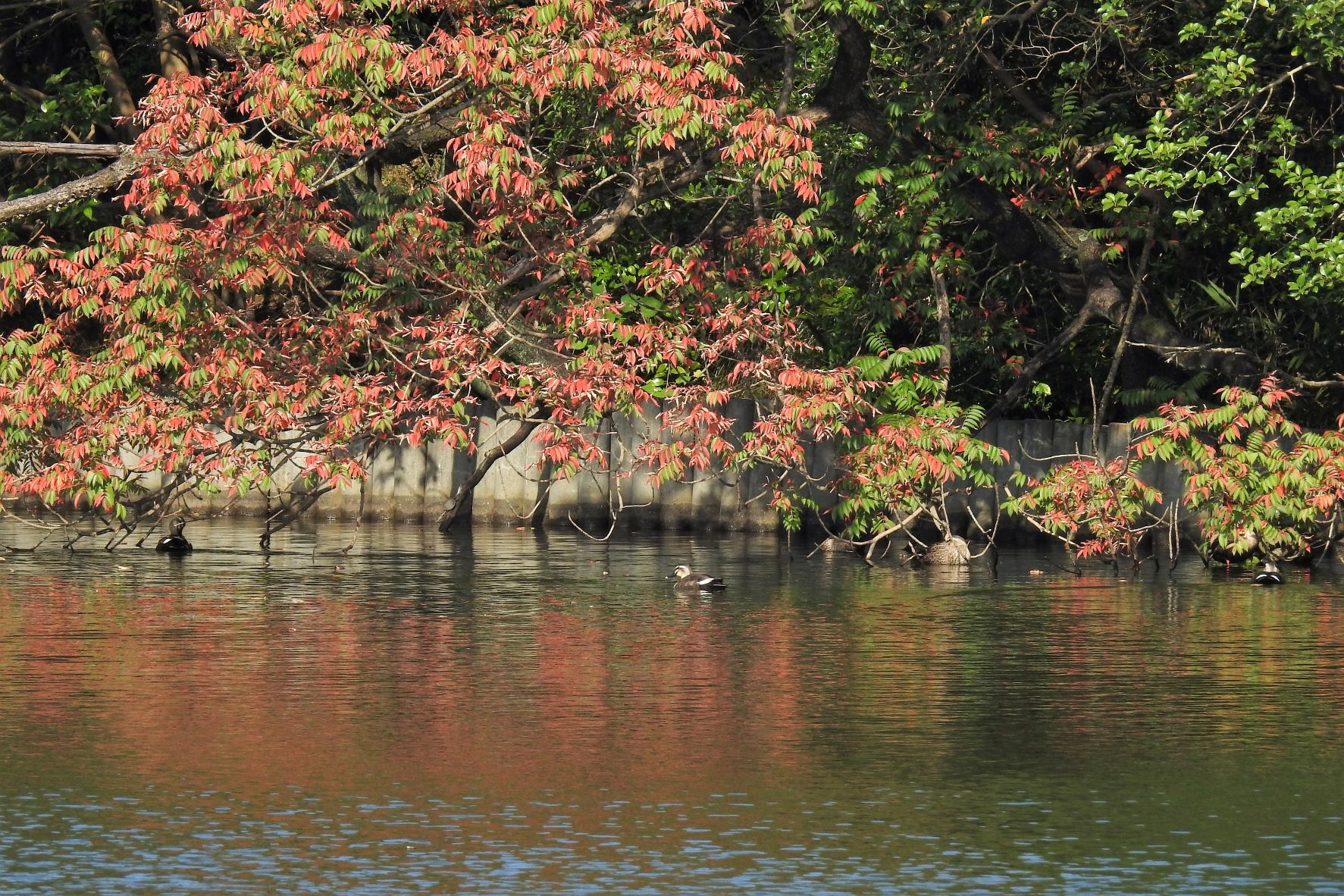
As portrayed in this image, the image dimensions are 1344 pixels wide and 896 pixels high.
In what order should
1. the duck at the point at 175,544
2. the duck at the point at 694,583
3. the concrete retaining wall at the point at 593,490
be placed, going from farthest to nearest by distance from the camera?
the concrete retaining wall at the point at 593,490 < the duck at the point at 175,544 < the duck at the point at 694,583

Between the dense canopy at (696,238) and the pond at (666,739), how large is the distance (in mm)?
2262

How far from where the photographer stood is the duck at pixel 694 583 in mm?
18719

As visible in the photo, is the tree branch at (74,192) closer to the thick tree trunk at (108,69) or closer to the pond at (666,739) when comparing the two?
the pond at (666,739)

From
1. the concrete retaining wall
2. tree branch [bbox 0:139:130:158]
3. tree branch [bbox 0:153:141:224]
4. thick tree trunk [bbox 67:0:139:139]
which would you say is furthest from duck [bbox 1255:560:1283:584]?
thick tree trunk [bbox 67:0:139:139]

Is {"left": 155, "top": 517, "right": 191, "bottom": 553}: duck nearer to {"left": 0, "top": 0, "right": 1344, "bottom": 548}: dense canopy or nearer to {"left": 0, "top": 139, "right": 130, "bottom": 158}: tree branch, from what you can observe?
{"left": 0, "top": 0, "right": 1344, "bottom": 548}: dense canopy

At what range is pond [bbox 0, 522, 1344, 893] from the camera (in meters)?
8.51

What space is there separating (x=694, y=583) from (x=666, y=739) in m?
7.65

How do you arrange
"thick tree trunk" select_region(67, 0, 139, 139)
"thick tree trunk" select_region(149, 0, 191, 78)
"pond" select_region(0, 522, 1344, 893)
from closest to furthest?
"pond" select_region(0, 522, 1344, 893) < "thick tree trunk" select_region(149, 0, 191, 78) < "thick tree trunk" select_region(67, 0, 139, 139)

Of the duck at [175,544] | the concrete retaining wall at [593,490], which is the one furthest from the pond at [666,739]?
the concrete retaining wall at [593,490]

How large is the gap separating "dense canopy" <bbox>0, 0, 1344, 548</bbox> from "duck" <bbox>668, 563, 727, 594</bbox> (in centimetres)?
187

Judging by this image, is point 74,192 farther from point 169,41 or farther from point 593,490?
point 593,490

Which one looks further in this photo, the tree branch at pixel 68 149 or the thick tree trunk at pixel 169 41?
the thick tree trunk at pixel 169 41

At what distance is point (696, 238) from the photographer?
23531 millimetres

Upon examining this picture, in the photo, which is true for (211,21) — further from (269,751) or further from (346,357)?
(269,751)
